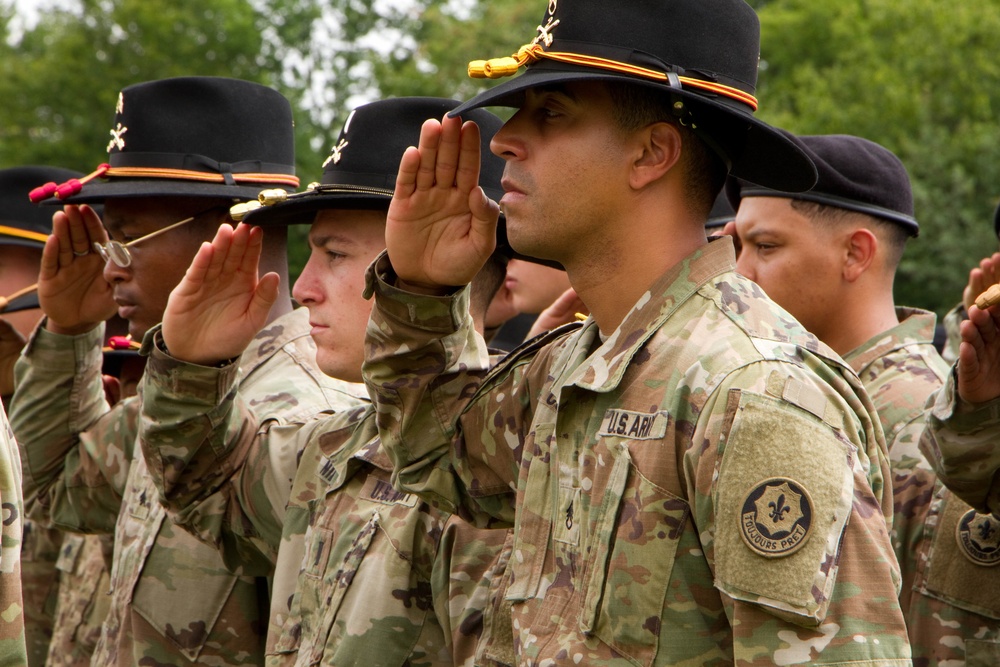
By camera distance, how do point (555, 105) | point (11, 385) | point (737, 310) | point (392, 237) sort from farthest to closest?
point (11, 385) → point (392, 237) → point (555, 105) → point (737, 310)

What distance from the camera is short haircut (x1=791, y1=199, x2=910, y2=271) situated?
4.79 m

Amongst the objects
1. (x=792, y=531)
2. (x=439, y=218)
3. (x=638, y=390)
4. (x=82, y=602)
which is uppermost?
(x=439, y=218)

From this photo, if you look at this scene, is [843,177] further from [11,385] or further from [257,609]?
[11,385]

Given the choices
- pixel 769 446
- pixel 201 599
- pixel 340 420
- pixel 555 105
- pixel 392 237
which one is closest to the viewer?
pixel 769 446

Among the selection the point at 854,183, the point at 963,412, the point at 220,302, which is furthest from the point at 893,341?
the point at 220,302

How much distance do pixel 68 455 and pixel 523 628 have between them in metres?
3.29

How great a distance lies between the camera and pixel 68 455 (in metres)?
5.35

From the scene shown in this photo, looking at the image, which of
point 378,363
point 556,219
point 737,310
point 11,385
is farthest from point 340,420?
point 11,385

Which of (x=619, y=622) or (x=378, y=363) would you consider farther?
(x=378, y=363)

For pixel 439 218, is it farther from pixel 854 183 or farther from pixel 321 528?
pixel 854 183

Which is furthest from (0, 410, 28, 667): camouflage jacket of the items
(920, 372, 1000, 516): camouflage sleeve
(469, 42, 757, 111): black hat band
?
(920, 372, 1000, 516): camouflage sleeve

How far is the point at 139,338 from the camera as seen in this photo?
5062mm

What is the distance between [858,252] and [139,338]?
2797 mm

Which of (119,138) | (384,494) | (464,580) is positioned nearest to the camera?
(464,580)
